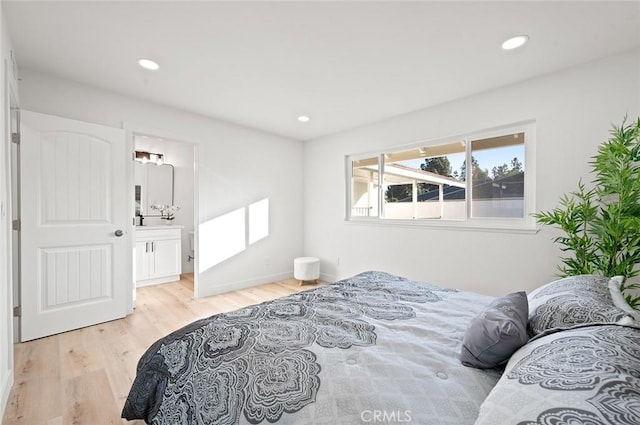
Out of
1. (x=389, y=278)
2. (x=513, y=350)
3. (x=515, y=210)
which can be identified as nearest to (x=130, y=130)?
(x=389, y=278)

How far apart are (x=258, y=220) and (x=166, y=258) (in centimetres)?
172

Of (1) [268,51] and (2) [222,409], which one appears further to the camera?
(1) [268,51]

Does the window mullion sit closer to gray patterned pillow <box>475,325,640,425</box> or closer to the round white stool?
the round white stool

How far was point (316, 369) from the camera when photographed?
105cm

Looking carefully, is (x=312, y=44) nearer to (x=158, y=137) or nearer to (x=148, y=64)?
(x=148, y=64)

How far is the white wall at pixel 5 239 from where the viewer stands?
1.71 m

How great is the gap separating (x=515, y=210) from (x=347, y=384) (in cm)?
286

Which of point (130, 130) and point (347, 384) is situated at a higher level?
point (130, 130)

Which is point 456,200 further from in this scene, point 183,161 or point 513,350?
point 183,161

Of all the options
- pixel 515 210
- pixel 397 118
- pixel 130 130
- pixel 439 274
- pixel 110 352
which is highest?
pixel 397 118

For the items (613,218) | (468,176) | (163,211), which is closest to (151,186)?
(163,211)

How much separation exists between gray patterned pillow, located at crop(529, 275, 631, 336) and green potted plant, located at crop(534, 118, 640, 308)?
3.02ft

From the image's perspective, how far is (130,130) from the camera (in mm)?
3264
